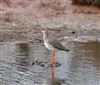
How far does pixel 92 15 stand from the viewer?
80.1 ft

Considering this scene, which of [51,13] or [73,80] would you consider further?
[51,13]

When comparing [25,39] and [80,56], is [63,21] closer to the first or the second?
[25,39]

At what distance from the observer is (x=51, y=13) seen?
80.0 ft

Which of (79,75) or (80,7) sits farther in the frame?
(80,7)

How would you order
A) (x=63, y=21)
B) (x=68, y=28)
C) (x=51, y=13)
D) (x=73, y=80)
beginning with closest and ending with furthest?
(x=73, y=80)
(x=68, y=28)
(x=63, y=21)
(x=51, y=13)

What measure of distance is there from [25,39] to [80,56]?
13.3ft

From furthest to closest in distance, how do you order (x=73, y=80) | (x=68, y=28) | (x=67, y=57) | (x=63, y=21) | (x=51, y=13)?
(x=51, y=13), (x=63, y=21), (x=68, y=28), (x=67, y=57), (x=73, y=80)

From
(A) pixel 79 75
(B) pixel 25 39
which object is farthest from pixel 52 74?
(B) pixel 25 39

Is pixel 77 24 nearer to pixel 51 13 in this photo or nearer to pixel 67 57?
pixel 51 13

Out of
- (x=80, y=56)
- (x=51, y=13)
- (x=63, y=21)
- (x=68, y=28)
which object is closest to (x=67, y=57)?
(x=80, y=56)

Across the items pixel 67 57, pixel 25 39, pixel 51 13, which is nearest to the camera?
pixel 67 57

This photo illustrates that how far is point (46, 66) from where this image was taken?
504 inches

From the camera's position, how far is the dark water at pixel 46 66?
1121 centimetres

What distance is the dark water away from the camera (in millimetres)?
11211
